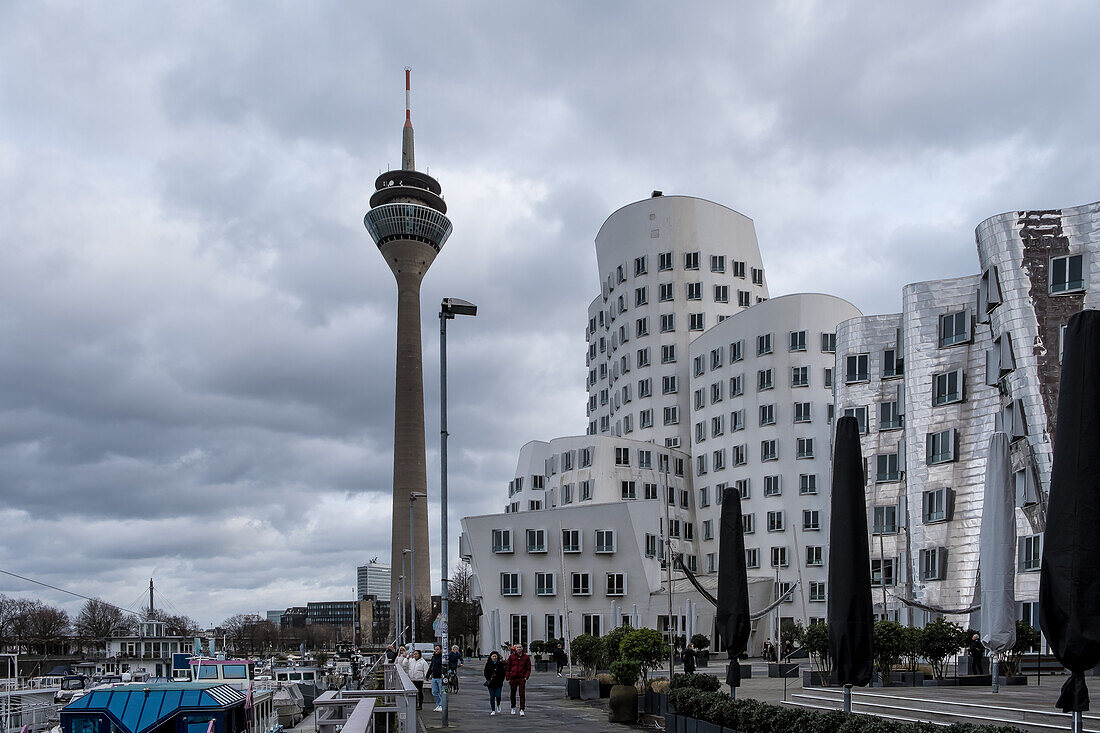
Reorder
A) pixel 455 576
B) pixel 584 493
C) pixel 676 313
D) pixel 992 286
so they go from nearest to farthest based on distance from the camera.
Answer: pixel 992 286, pixel 584 493, pixel 676 313, pixel 455 576

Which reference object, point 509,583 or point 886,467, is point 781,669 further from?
point 509,583

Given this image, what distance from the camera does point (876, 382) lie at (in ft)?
181

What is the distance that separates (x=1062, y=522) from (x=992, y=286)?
117 ft

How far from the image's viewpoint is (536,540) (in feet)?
245

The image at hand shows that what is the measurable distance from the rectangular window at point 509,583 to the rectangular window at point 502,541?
173 cm

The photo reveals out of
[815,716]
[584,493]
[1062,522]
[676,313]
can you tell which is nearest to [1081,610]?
[1062,522]

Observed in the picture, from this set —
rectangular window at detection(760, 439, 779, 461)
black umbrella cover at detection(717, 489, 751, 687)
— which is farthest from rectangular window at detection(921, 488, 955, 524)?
black umbrella cover at detection(717, 489, 751, 687)

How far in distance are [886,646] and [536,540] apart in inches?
1794

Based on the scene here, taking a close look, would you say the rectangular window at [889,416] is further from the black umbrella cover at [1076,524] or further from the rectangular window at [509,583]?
the black umbrella cover at [1076,524]

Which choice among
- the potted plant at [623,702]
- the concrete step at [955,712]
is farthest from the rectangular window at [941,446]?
the potted plant at [623,702]

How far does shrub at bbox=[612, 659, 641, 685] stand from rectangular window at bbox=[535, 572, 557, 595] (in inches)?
1990

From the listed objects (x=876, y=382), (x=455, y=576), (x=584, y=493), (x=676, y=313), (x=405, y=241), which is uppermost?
(x=405, y=241)

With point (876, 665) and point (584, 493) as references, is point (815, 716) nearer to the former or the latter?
point (876, 665)

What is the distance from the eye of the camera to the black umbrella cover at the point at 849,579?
47.0ft
